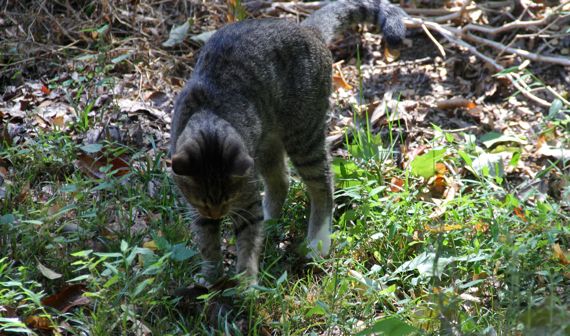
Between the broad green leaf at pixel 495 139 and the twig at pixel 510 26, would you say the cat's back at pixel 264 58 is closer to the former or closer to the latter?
the broad green leaf at pixel 495 139

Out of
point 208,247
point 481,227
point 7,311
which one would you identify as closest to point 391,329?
point 208,247

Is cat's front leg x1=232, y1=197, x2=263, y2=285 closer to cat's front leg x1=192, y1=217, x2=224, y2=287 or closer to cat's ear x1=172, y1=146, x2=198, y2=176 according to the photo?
cat's front leg x1=192, y1=217, x2=224, y2=287

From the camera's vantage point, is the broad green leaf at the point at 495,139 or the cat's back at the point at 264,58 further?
the broad green leaf at the point at 495,139

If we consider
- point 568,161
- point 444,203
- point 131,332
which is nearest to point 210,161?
point 131,332

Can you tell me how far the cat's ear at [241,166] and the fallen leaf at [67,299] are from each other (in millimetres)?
1077

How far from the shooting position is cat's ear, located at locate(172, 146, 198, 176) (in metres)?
3.67

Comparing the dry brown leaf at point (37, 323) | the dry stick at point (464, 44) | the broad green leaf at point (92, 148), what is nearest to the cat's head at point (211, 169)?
the dry brown leaf at point (37, 323)

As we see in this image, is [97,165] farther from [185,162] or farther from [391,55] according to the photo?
[391,55]

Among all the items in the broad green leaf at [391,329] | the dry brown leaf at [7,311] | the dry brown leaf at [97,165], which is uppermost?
the broad green leaf at [391,329]

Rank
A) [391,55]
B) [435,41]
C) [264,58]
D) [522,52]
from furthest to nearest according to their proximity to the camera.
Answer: [391,55], [435,41], [522,52], [264,58]

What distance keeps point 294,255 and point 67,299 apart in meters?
1.46

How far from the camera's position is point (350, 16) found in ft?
17.3

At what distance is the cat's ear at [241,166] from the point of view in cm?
376

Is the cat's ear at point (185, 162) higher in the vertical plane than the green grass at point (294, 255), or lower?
higher
